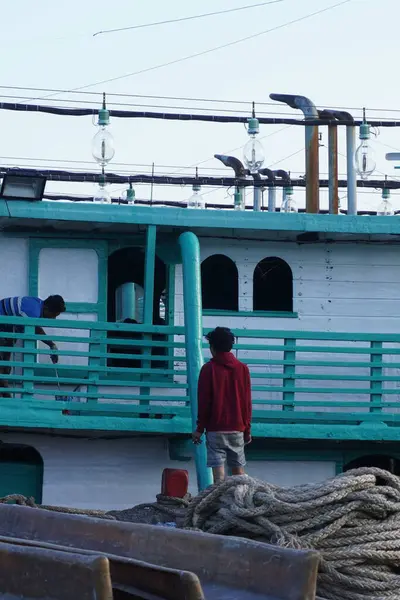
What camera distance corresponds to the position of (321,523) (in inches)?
288

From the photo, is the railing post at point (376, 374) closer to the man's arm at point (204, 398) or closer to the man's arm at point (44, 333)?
the man's arm at point (204, 398)

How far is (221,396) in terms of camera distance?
9898 millimetres

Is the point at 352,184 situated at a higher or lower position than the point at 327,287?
higher

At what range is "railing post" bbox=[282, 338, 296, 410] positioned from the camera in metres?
12.4

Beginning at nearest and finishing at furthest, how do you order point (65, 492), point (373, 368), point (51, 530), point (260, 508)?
point (51, 530), point (260, 508), point (65, 492), point (373, 368)

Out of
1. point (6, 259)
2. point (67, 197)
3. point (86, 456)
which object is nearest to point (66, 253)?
point (6, 259)

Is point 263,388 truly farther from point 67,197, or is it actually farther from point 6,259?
point 67,197

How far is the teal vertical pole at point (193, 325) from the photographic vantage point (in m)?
11.4

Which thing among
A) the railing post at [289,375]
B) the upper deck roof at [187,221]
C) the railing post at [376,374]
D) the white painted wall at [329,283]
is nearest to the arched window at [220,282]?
the white painted wall at [329,283]

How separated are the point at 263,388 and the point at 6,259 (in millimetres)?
3523

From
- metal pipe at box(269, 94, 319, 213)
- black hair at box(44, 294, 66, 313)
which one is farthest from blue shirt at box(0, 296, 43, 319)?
metal pipe at box(269, 94, 319, 213)

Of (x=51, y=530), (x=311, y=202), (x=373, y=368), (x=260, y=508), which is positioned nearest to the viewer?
(x=51, y=530)

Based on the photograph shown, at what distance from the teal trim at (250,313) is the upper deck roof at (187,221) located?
919 mm

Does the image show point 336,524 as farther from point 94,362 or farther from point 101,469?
point 94,362
